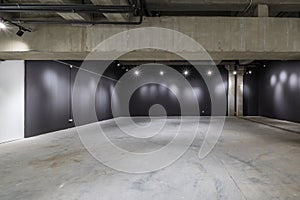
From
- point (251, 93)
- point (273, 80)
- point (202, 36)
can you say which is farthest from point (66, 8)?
point (251, 93)

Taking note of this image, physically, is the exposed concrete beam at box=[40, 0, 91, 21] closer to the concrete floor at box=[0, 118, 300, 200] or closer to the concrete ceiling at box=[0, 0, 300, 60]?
the concrete ceiling at box=[0, 0, 300, 60]

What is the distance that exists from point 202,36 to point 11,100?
15.8 ft

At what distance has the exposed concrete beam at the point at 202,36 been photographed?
15.2 feet

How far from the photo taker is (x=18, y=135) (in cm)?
620

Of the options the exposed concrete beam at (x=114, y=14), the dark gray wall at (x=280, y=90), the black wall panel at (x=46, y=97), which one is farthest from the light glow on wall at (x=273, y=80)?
the exposed concrete beam at (x=114, y=14)

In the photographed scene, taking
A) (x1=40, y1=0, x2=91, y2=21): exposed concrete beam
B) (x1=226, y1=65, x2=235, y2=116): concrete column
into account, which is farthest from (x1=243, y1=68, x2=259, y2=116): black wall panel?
(x1=40, y1=0, x2=91, y2=21): exposed concrete beam

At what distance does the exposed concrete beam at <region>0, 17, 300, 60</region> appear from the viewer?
15.2ft

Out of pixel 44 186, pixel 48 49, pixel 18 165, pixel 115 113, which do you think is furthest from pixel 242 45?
pixel 115 113

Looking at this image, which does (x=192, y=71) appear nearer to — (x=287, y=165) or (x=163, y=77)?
(x=163, y=77)

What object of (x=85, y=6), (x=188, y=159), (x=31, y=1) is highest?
(x=31, y=1)

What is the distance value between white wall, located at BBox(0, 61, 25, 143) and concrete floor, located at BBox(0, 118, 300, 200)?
3.84ft

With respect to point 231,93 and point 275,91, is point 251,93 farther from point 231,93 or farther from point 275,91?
point 275,91

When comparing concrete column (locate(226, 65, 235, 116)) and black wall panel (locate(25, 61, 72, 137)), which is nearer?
black wall panel (locate(25, 61, 72, 137))

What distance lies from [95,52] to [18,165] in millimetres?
2441
